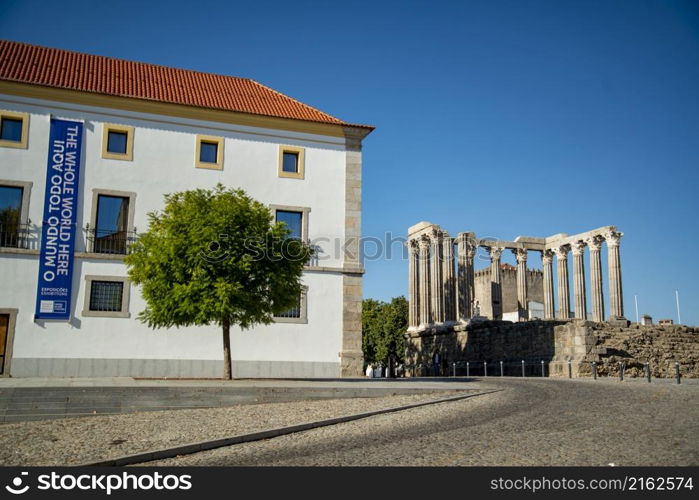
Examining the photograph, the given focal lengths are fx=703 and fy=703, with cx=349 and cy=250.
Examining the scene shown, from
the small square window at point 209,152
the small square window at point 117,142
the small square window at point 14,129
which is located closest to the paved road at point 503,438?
the small square window at point 209,152

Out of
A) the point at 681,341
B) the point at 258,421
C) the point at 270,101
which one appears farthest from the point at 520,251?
the point at 258,421

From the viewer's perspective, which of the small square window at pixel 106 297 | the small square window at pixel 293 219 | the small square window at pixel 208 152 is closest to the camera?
the small square window at pixel 106 297

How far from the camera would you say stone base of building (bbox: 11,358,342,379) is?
2491 centimetres

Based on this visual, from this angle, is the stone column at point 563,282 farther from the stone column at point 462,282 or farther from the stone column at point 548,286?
the stone column at point 462,282

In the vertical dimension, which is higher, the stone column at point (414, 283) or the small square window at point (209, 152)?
the small square window at point (209, 152)

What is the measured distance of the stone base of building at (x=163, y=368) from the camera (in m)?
24.9

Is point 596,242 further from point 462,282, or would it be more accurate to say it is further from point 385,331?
point 385,331

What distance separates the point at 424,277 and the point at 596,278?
11869 millimetres

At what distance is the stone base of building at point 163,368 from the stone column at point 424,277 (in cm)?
2372

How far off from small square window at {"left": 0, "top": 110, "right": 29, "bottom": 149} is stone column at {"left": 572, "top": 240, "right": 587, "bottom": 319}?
121ft

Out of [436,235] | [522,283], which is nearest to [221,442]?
[436,235]

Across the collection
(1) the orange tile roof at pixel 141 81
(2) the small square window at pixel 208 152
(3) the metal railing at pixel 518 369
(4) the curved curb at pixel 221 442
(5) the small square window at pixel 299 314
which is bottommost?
(4) the curved curb at pixel 221 442

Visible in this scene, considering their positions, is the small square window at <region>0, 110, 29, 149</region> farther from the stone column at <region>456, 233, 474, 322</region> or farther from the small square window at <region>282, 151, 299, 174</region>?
the stone column at <region>456, 233, 474, 322</region>

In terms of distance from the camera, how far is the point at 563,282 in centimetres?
5178
